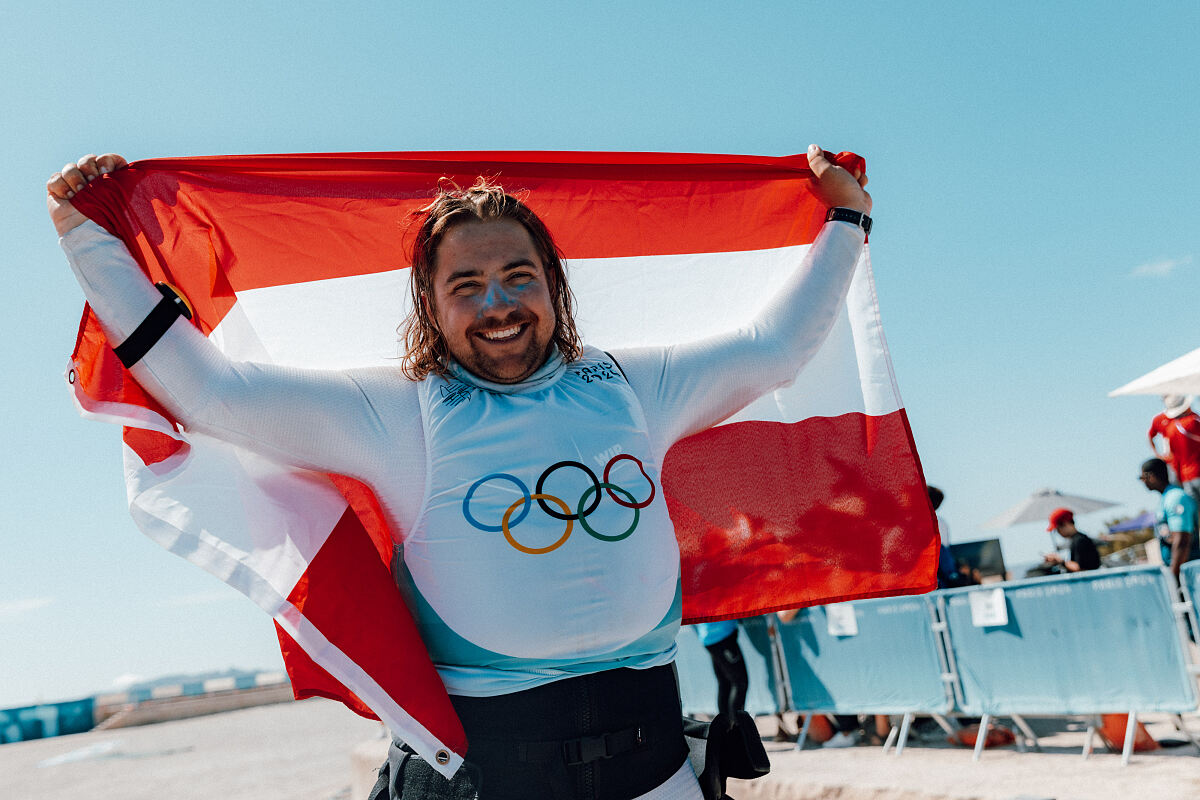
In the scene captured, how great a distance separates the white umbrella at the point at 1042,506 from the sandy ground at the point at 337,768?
9702 mm

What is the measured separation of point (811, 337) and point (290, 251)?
4.59ft

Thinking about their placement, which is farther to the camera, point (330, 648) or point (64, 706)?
point (64, 706)

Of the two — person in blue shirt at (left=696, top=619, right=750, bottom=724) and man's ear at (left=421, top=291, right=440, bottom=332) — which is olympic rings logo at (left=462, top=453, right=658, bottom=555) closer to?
man's ear at (left=421, top=291, right=440, bottom=332)

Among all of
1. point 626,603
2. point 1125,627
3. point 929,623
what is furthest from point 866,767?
point 626,603

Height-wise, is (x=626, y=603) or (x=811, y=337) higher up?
(x=811, y=337)

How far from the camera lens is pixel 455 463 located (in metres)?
2.02

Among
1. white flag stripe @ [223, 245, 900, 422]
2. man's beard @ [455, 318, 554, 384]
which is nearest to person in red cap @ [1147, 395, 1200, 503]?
white flag stripe @ [223, 245, 900, 422]

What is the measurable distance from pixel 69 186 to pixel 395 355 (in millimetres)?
967

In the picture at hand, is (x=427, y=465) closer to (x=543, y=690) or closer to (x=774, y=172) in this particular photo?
(x=543, y=690)

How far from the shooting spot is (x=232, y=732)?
633 inches

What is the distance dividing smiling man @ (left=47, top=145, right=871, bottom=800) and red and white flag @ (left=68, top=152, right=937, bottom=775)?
10 cm

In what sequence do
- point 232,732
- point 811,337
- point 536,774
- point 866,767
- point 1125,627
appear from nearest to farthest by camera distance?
1. point 536,774
2. point 811,337
3. point 1125,627
4. point 866,767
5. point 232,732

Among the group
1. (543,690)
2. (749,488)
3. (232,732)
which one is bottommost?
(232,732)

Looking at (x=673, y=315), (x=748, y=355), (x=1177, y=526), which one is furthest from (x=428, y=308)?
(x=1177, y=526)
